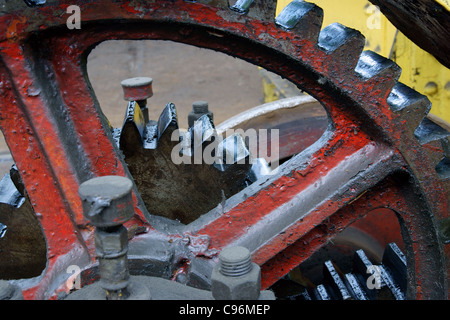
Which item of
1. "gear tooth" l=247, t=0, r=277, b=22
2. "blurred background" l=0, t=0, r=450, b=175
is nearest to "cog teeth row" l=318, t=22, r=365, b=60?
"gear tooth" l=247, t=0, r=277, b=22

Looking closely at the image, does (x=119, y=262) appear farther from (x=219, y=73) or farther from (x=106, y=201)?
(x=219, y=73)

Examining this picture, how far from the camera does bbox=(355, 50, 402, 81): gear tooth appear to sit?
1734 mm

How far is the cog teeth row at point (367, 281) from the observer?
2.49m

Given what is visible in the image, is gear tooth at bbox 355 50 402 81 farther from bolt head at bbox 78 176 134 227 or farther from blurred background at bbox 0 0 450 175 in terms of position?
blurred background at bbox 0 0 450 175

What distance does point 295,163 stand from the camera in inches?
73.4

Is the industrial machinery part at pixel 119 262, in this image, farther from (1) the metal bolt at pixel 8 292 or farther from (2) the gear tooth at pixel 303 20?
(2) the gear tooth at pixel 303 20

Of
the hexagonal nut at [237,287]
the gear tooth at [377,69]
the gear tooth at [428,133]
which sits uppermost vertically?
the gear tooth at [377,69]

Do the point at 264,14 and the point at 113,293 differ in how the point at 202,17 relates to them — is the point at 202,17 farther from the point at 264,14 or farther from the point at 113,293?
the point at 113,293

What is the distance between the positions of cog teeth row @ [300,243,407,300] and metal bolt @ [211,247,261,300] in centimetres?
151

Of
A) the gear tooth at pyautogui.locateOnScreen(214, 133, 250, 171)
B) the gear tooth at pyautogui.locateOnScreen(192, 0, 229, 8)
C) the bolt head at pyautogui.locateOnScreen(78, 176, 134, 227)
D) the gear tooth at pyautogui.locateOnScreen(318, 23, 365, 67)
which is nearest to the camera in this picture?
the bolt head at pyautogui.locateOnScreen(78, 176, 134, 227)

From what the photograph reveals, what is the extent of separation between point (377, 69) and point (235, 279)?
0.92m

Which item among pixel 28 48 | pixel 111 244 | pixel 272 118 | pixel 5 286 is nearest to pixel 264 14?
pixel 28 48

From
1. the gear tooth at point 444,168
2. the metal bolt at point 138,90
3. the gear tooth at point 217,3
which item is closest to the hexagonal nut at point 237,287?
the gear tooth at point 217,3

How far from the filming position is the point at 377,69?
1746 mm
